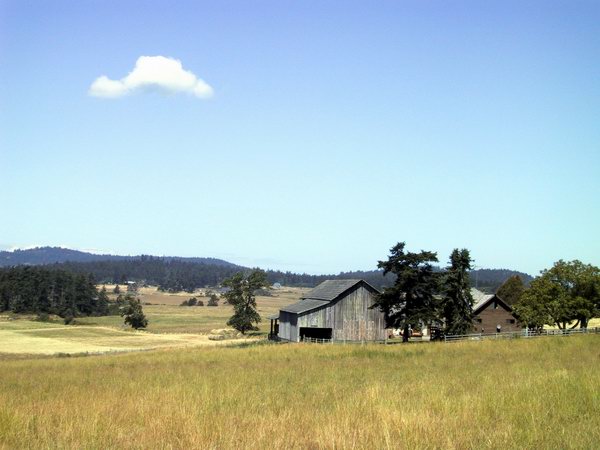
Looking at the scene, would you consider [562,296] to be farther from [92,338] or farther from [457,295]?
[92,338]

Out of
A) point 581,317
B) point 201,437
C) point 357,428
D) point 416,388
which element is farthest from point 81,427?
point 581,317

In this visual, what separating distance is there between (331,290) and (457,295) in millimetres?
15951

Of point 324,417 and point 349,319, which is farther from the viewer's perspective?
point 349,319

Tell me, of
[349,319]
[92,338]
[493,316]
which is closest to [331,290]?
[349,319]

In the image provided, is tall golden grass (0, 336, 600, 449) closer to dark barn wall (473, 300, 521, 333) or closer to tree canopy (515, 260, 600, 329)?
tree canopy (515, 260, 600, 329)

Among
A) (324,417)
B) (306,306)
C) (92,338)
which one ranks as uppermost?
(324,417)

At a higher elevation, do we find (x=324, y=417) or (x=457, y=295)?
(x=457, y=295)

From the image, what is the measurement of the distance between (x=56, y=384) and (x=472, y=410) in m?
15.4

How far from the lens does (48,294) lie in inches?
6073

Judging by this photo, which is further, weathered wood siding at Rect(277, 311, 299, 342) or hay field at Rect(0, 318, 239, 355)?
hay field at Rect(0, 318, 239, 355)

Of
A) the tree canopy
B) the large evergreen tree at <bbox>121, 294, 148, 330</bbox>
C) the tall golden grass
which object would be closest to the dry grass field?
the large evergreen tree at <bbox>121, 294, 148, 330</bbox>

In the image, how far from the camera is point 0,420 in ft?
31.7

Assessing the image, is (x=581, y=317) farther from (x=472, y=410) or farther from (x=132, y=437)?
(x=132, y=437)

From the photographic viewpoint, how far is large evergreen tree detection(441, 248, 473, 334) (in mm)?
52844
